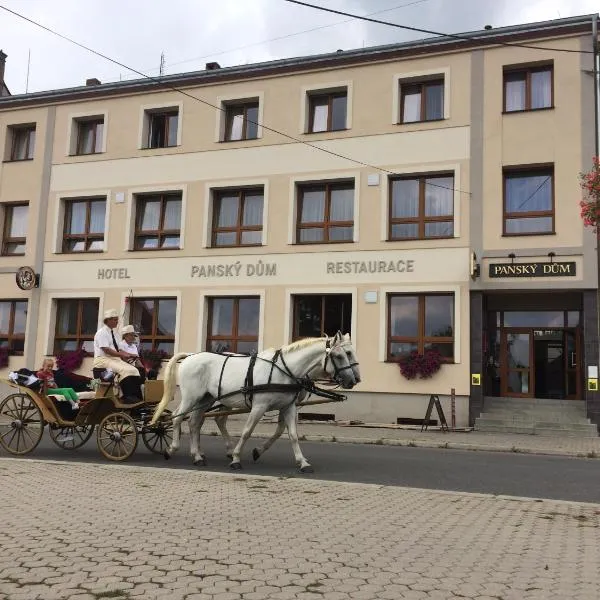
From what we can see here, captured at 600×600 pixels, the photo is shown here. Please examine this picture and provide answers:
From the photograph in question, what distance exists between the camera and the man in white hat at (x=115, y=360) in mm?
10266

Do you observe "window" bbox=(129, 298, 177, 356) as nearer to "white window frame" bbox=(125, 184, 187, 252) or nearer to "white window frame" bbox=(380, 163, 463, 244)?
"white window frame" bbox=(125, 184, 187, 252)

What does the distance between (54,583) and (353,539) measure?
7.81 feet

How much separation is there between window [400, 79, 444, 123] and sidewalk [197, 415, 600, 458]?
29.4 ft

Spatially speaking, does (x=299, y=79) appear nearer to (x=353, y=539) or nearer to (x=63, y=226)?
(x=63, y=226)

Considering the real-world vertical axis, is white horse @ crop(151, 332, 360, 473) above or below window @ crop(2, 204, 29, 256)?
below

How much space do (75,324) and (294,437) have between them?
15.0 m

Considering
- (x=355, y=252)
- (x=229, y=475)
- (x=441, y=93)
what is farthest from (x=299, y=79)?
(x=229, y=475)

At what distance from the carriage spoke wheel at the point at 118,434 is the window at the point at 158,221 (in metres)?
11.8

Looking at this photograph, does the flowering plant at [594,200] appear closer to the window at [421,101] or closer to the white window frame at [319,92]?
the window at [421,101]

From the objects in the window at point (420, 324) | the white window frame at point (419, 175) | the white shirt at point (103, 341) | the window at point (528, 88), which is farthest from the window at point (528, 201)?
the white shirt at point (103, 341)

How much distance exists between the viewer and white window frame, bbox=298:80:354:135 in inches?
786

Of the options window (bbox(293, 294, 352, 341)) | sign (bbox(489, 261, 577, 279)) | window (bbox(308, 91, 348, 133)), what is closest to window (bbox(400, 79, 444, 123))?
window (bbox(308, 91, 348, 133))

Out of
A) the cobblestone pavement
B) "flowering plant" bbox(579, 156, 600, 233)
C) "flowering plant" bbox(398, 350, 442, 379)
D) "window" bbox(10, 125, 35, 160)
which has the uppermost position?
"window" bbox(10, 125, 35, 160)

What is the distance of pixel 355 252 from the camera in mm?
19250
